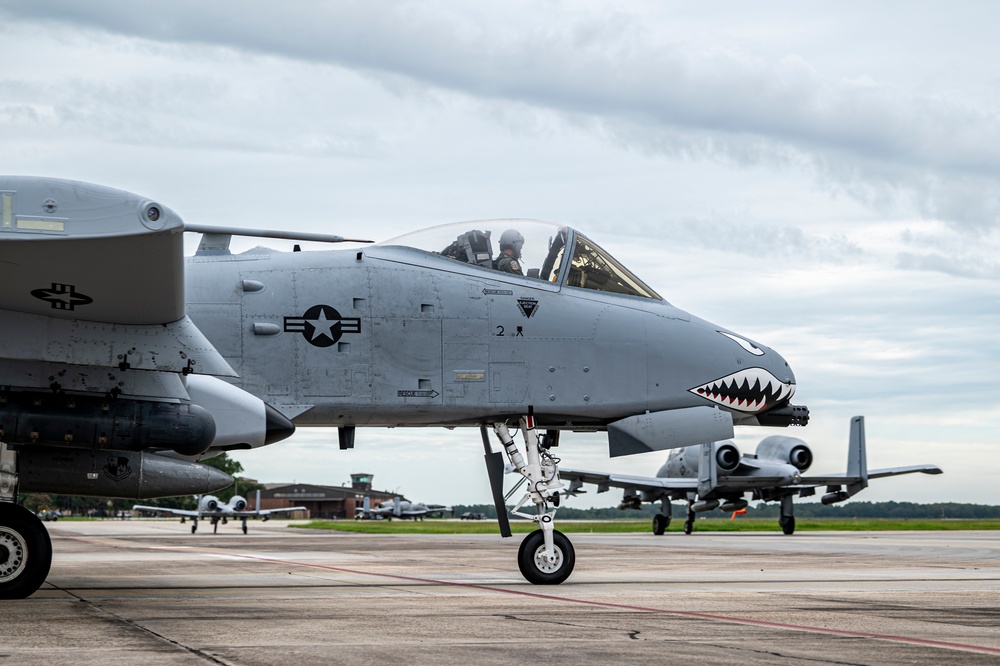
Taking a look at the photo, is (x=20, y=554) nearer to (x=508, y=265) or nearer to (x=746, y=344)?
(x=508, y=265)

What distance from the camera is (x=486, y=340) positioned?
486 inches

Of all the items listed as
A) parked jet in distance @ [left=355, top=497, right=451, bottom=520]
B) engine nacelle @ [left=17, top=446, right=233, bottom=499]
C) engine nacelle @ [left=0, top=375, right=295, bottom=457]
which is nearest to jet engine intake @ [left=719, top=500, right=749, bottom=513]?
engine nacelle @ [left=17, top=446, right=233, bottom=499]

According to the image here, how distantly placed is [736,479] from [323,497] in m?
120

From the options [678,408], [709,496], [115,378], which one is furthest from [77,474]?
[709,496]

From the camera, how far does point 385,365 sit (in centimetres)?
1207

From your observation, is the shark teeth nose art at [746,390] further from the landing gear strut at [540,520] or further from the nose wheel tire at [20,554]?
the nose wheel tire at [20,554]

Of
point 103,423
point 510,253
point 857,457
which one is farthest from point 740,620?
point 857,457

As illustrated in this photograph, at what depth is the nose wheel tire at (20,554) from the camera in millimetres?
9680

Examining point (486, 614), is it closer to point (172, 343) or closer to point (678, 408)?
point (172, 343)

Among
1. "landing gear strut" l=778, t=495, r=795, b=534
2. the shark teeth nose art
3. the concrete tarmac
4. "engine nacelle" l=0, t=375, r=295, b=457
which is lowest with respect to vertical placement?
"landing gear strut" l=778, t=495, r=795, b=534

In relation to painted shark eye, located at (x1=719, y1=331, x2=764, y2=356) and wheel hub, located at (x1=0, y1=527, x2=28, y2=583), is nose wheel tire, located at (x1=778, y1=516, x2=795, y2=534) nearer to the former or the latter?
painted shark eye, located at (x1=719, y1=331, x2=764, y2=356)

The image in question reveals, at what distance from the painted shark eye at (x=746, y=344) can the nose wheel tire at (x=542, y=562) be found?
3202 millimetres

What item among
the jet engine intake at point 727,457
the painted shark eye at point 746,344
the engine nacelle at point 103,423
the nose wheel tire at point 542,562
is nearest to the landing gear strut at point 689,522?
the jet engine intake at point 727,457

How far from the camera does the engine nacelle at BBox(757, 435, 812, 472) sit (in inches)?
1772
